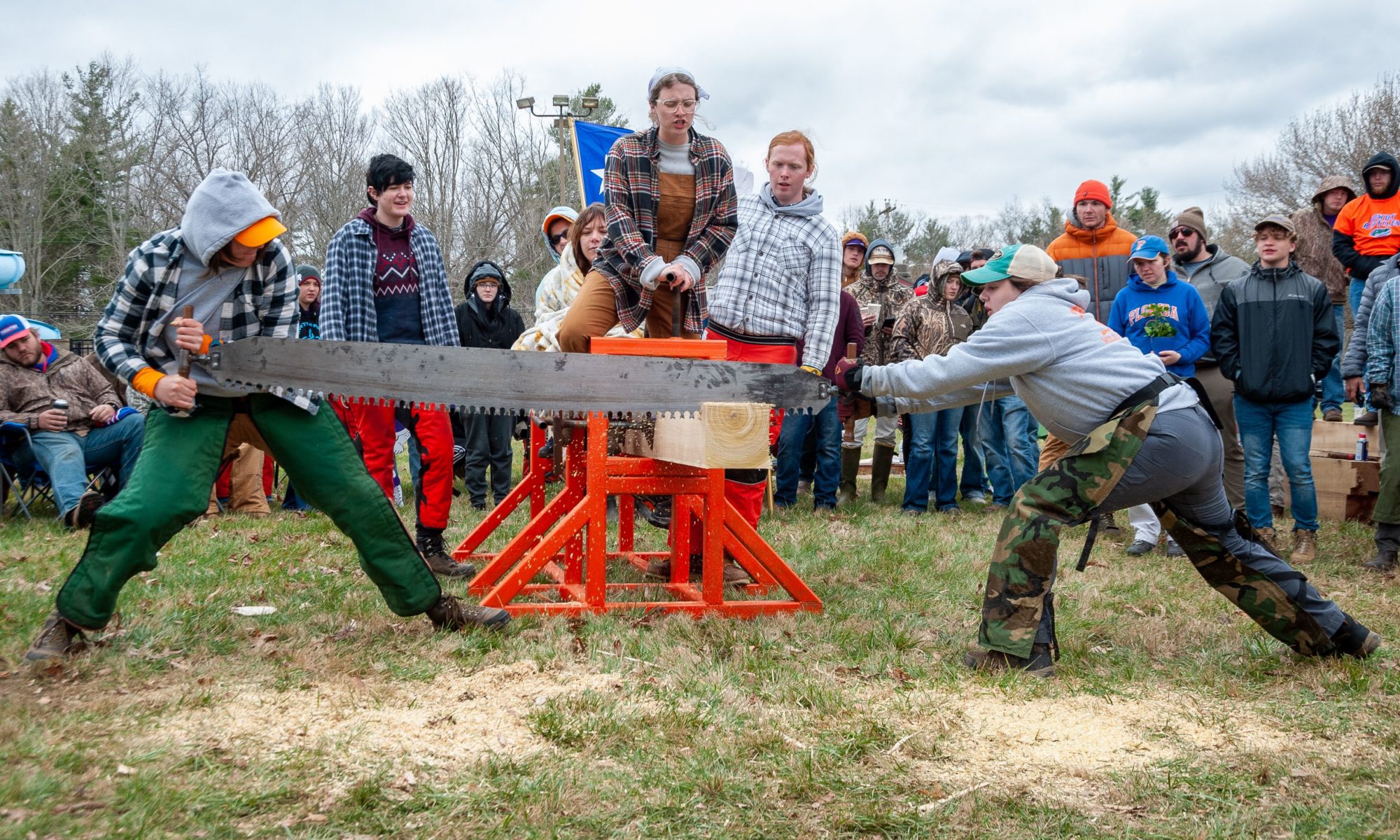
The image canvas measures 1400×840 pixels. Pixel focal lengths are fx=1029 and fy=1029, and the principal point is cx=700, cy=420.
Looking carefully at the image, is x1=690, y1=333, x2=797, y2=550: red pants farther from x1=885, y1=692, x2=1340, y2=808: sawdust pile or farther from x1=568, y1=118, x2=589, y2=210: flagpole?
x1=568, y1=118, x2=589, y2=210: flagpole

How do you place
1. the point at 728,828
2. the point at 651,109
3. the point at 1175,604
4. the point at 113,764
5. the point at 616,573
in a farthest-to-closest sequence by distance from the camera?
the point at 616,573
the point at 1175,604
the point at 651,109
the point at 113,764
the point at 728,828

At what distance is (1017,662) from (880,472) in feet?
19.6

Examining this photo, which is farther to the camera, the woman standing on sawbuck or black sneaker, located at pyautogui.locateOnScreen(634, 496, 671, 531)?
black sneaker, located at pyautogui.locateOnScreen(634, 496, 671, 531)

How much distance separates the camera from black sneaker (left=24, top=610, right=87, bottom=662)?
151 inches

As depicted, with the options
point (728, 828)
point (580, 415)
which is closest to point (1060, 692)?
point (728, 828)

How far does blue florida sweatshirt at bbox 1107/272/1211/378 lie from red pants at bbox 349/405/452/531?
468 centimetres

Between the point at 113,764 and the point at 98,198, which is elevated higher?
the point at 98,198

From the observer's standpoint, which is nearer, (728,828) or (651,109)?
(728,828)

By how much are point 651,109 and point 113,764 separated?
3.71 meters

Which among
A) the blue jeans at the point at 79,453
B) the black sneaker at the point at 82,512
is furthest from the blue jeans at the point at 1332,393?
the black sneaker at the point at 82,512

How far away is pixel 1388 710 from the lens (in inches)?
147

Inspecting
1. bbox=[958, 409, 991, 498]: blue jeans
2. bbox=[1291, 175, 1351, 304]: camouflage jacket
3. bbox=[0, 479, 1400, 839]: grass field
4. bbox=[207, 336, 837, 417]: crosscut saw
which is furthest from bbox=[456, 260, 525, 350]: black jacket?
bbox=[1291, 175, 1351, 304]: camouflage jacket

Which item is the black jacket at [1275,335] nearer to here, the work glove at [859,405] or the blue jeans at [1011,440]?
the blue jeans at [1011,440]

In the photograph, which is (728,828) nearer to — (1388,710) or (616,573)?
(1388,710)
